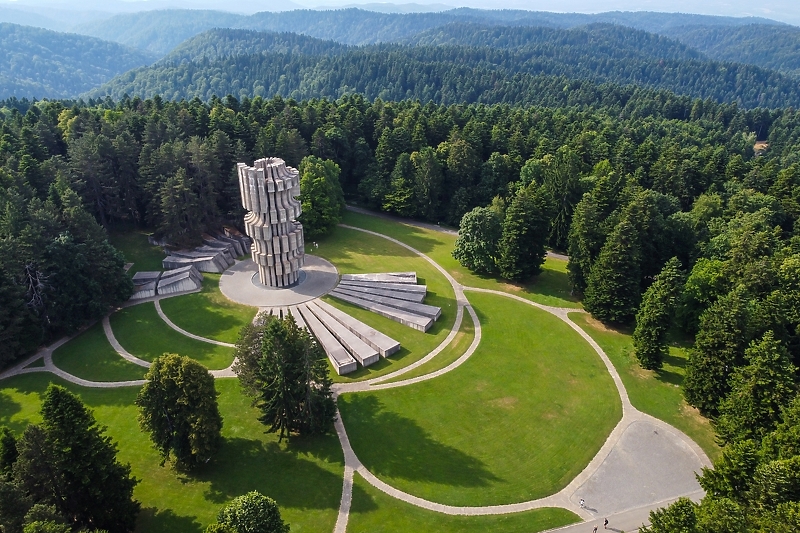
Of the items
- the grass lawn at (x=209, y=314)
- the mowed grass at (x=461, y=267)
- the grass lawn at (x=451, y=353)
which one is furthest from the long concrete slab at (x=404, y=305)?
the grass lawn at (x=209, y=314)

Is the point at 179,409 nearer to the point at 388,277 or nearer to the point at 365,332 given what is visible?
the point at 365,332

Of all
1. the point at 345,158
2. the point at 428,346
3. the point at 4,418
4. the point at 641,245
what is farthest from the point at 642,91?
the point at 4,418

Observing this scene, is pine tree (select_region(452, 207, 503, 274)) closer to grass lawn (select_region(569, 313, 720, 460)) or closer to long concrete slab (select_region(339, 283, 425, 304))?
long concrete slab (select_region(339, 283, 425, 304))

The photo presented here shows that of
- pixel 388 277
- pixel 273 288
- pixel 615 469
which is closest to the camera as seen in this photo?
pixel 615 469

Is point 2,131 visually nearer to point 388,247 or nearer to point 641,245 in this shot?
point 388,247

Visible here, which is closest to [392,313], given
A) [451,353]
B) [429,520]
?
[451,353]

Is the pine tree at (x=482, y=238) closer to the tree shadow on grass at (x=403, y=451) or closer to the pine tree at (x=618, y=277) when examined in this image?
the pine tree at (x=618, y=277)
